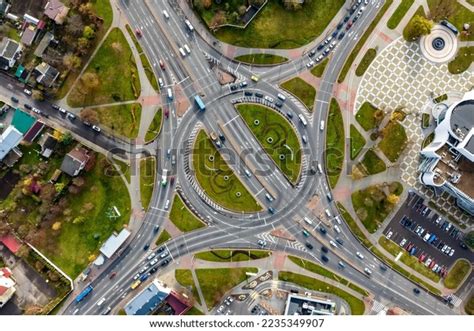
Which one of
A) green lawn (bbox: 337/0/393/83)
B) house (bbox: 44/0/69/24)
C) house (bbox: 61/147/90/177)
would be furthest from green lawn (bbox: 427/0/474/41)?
house (bbox: 61/147/90/177)

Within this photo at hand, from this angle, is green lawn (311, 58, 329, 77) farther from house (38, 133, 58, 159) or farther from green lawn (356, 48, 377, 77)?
house (38, 133, 58, 159)

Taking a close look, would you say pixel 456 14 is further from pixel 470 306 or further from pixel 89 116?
pixel 89 116

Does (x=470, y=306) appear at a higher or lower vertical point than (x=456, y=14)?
lower

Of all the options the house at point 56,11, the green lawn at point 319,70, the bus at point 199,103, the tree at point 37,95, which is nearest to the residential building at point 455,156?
the green lawn at point 319,70

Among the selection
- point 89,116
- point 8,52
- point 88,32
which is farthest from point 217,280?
point 8,52

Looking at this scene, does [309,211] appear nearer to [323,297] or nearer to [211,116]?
[323,297]
